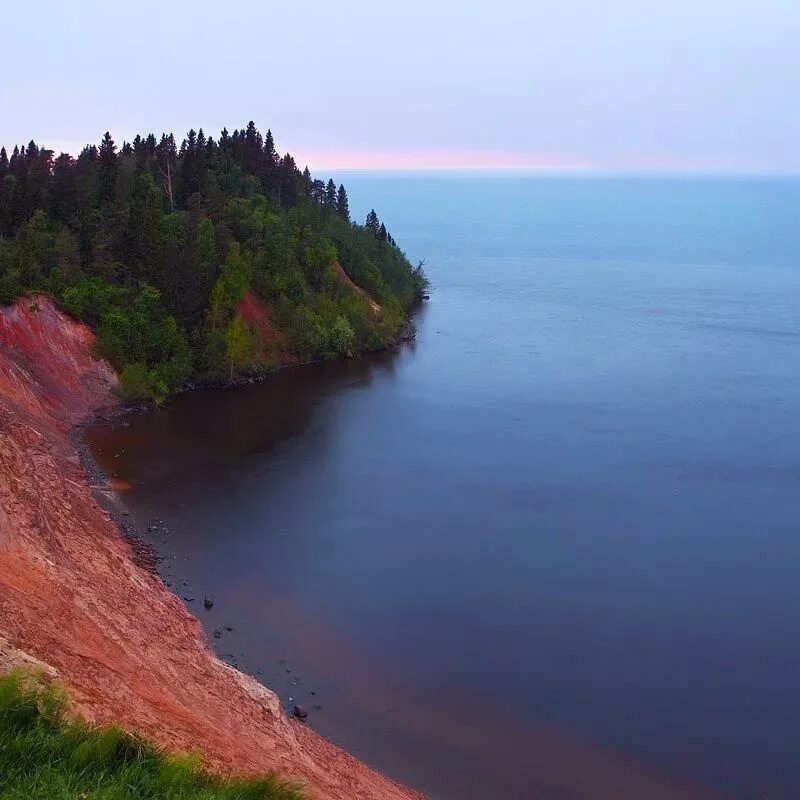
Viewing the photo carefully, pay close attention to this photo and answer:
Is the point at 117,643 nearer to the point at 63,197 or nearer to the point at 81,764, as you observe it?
the point at 81,764

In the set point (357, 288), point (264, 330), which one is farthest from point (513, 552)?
point (357, 288)

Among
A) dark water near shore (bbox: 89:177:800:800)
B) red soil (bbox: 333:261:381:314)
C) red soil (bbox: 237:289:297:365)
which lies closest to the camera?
dark water near shore (bbox: 89:177:800:800)

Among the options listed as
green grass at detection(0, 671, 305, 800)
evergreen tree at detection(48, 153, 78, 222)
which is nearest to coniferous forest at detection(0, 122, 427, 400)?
evergreen tree at detection(48, 153, 78, 222)

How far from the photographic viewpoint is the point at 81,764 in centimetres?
734

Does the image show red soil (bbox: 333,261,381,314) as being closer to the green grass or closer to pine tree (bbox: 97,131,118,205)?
pine tree (bbox: 97,131,118,205)

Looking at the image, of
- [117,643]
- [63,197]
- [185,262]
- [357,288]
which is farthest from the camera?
[357,288]

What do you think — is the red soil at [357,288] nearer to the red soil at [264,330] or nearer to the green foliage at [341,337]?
the green foliage at [341,337]

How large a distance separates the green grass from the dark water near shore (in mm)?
7298

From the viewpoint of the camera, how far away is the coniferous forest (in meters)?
34.9

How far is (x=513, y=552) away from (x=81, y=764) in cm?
1614

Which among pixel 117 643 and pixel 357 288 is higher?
pixel 357 288

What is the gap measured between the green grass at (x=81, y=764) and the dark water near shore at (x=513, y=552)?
7298mm

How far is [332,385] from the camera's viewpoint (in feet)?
131

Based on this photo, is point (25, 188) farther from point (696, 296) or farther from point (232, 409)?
point (696, 296)
